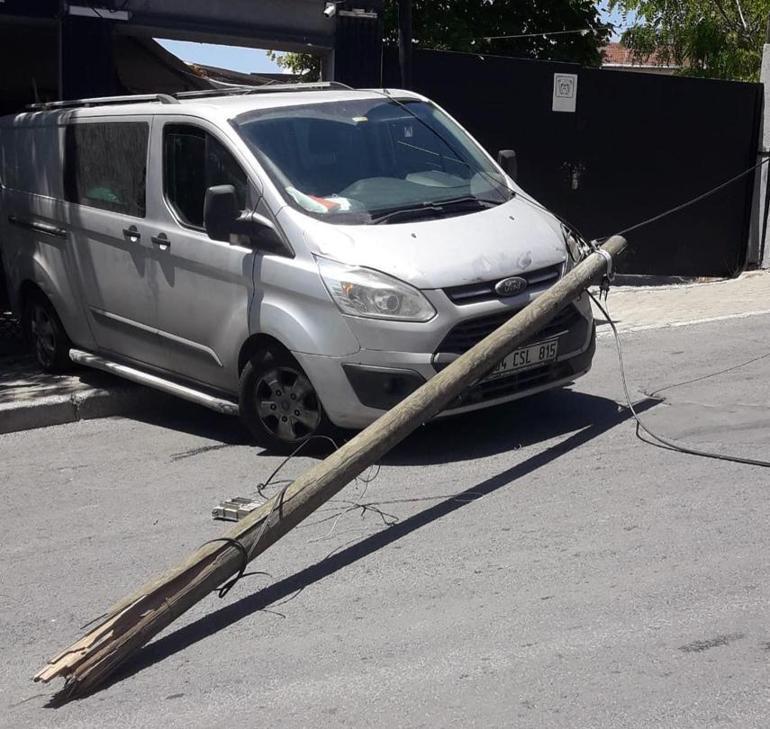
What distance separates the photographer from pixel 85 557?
5.87 m

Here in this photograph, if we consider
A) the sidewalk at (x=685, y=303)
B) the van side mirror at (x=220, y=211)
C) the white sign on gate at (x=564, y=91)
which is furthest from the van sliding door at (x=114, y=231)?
the white sign on gate at (x=564, y=91)

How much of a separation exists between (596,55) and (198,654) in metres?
20.0

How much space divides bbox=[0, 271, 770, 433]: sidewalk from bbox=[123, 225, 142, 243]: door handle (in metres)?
1.09

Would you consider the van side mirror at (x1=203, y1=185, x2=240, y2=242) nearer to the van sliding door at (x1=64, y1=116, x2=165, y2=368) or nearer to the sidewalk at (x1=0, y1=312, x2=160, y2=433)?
the van sliding door at (x1=64, y1=116, x2=165, y2=368)

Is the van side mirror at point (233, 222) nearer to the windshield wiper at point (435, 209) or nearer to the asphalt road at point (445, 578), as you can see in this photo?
the windshield wiper at point (435, 209)

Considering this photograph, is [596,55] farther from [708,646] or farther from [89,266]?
[708,646]

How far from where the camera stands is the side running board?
7.57 m

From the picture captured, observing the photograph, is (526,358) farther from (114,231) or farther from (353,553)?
(114,231)

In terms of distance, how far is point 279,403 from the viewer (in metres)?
7.21

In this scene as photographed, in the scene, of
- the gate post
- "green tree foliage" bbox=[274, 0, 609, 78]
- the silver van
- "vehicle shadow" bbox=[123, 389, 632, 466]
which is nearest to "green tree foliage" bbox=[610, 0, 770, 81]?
"green tree foliage" bbox=[274, 0, 609, 78]

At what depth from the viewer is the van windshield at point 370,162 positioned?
23.9 ft

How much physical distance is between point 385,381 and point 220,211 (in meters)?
1.43

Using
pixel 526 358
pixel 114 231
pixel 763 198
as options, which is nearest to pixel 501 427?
pixel 526 358

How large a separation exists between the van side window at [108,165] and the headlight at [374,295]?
1.93 metres
